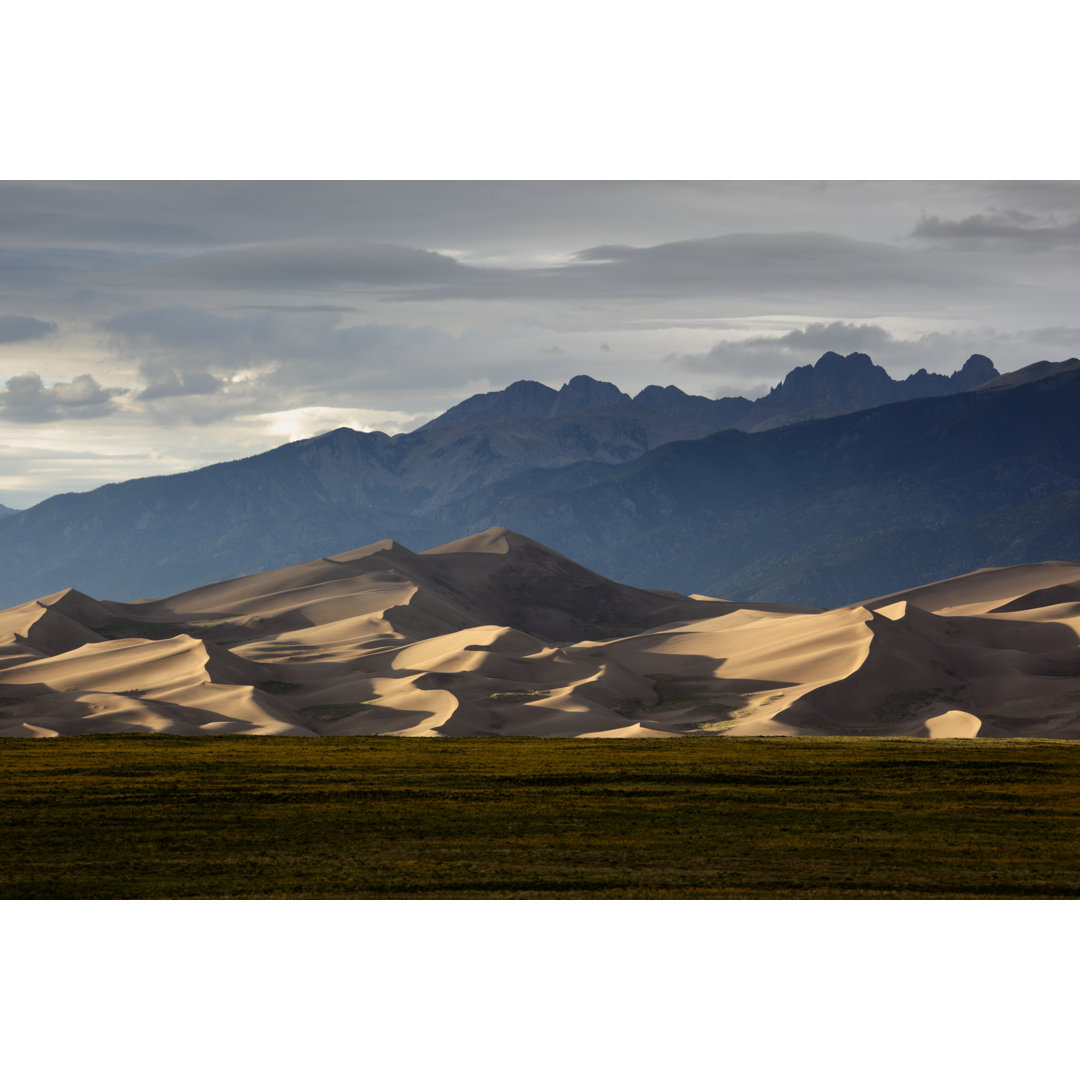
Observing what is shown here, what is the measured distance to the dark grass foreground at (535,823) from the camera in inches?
830

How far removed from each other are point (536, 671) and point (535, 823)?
207 feet

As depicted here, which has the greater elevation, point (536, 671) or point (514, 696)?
point (514, 696)

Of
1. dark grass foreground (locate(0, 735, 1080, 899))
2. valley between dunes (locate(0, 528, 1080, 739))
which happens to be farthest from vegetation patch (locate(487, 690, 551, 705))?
dark grass foreground (locate(0, 735, 1080, 899))

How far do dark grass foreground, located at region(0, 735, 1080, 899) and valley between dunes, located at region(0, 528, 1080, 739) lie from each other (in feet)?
78.5

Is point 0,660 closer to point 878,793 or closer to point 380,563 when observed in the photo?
point 380,563

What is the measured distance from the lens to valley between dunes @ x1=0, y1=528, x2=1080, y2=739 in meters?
69.3

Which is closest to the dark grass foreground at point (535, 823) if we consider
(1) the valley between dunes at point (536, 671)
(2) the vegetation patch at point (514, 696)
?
(1) the valley between dunes at point (536, 671)

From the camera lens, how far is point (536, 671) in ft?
289

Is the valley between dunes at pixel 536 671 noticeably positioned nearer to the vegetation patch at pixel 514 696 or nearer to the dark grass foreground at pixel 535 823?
the vegetation patch at pixel 514 696

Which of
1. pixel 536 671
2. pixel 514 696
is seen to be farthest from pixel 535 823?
pixel 536 671

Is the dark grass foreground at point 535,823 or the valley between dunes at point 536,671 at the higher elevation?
the dark grass foreground at point 535,823

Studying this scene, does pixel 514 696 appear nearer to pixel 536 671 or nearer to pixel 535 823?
pixel 536 671

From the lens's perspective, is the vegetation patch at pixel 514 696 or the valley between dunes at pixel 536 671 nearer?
the valley between dunes at pixel 536 671

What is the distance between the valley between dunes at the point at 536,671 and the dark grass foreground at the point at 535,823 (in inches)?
942
